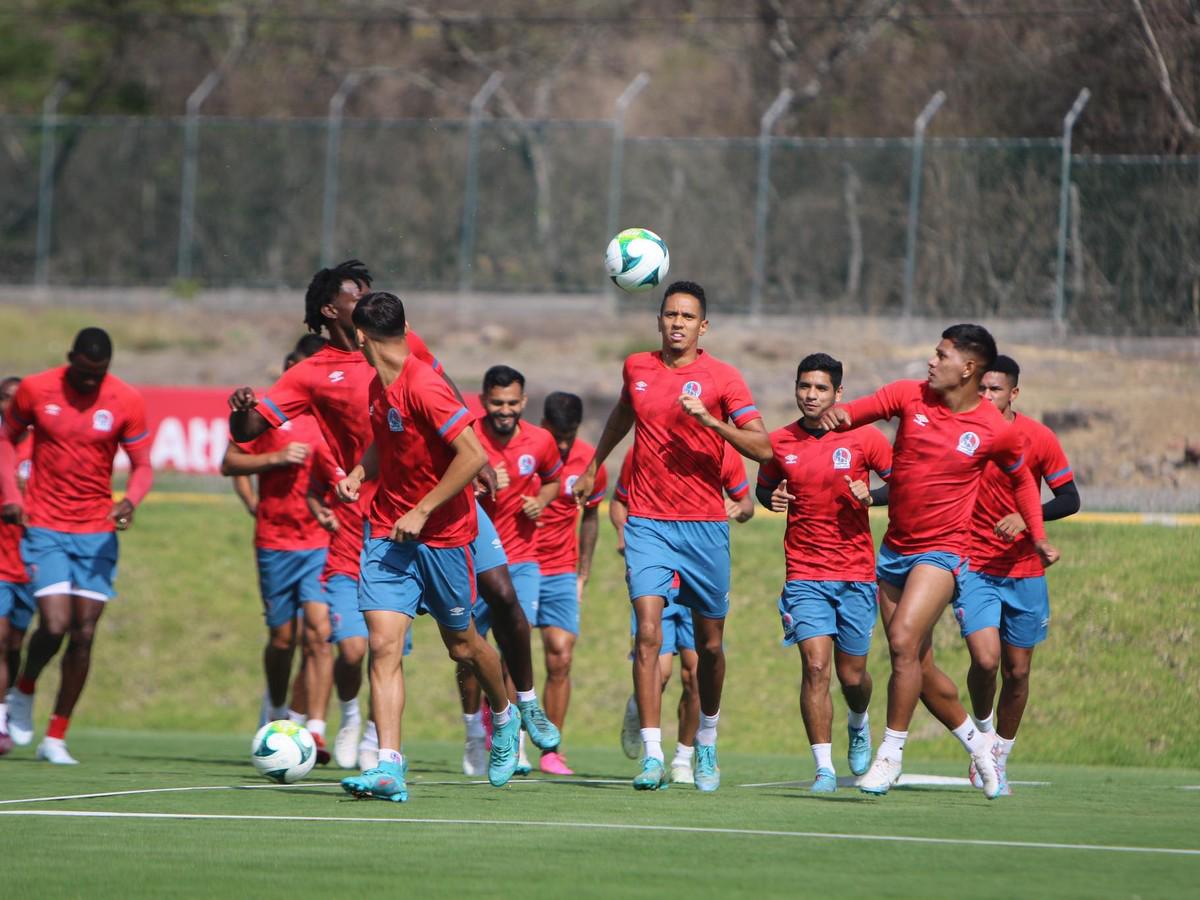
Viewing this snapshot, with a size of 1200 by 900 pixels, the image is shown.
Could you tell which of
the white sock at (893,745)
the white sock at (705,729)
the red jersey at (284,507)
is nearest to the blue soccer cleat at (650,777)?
the white sock at (705,729)

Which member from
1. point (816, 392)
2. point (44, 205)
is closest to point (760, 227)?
point (44, 205)

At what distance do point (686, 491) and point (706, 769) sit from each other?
1.58m

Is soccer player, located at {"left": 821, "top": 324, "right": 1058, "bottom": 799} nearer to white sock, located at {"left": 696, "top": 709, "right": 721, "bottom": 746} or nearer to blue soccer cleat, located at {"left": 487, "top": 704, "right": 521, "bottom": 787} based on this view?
white sock, located at {"left": 696, "top": 709, "right": 721, "bottom": 746}

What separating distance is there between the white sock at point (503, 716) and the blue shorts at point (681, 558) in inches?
43.4

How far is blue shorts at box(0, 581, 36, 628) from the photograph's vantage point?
13117mm

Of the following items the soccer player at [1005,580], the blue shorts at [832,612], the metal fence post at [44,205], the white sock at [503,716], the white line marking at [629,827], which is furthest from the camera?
the metal fence post at [44,205]

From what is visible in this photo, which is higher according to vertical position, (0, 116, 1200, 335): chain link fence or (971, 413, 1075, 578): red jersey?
(0, 116, 1200, 335): chain link fence

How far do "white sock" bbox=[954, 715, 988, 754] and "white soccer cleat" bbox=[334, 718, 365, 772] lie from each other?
13.6 feet

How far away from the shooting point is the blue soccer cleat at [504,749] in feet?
29.9

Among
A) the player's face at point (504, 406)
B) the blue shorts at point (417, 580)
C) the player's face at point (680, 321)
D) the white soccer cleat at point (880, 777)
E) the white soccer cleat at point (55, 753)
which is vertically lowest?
the white soccer cleat at point (55, 753)

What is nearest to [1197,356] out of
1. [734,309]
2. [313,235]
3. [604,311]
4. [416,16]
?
[734,309]

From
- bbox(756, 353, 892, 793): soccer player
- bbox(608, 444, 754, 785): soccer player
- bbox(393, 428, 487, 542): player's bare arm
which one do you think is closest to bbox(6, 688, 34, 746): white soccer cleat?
bbox(608, 444, 754, 785): soccer player

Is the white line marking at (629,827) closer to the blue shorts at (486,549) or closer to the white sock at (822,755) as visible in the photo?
the blue shorts at (486,549)

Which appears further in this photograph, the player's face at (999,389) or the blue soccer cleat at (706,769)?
the player's face at (999,389)
